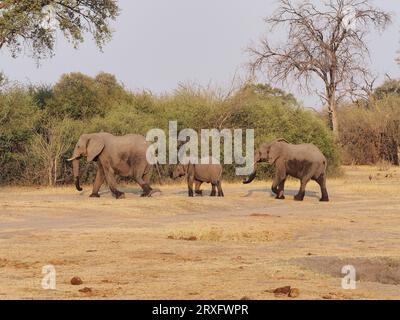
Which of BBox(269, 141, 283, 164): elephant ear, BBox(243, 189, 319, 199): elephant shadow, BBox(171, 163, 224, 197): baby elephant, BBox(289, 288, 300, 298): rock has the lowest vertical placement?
BBox(289, 288, 300, 298): rock

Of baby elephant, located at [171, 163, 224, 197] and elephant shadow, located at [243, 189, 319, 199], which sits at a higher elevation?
baby elephant, located at [171, 163, 224, 197]

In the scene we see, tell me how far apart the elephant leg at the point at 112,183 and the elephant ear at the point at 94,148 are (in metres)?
0.51

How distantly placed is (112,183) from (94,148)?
3.90 feet

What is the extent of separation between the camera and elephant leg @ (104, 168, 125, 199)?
2177cm

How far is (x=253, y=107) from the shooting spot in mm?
33781

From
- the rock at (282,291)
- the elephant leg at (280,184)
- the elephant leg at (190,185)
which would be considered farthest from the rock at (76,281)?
the elephant leg at (280,184)

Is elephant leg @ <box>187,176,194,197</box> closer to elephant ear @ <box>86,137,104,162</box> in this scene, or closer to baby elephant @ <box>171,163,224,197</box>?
baby elephant @ <box>171,163,224,197</box>

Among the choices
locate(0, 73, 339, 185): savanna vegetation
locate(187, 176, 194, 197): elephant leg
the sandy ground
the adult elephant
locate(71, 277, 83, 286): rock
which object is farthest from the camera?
locate(0, 73, 339, 185): savanna vegetation

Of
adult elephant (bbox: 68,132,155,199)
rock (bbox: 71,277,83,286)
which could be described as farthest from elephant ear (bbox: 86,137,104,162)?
rock (bbox: 71,277,83,286)

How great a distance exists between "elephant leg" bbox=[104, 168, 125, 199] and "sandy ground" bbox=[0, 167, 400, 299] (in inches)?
12.9

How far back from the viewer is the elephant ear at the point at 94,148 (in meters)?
22.2

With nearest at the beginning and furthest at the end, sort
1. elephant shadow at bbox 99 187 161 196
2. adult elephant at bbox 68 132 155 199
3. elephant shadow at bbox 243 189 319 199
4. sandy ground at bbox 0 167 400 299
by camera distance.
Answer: sandy ground at bbox 0 167 400 299
adult elephant at bbox 68 132 155 199
elephant shadow at bbox 243 189 319 199
elephant shadow at bbox 99 187 161 196

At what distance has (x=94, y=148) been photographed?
22344mm

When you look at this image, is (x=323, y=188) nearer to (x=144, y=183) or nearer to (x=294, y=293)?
(x=144, y=183)
